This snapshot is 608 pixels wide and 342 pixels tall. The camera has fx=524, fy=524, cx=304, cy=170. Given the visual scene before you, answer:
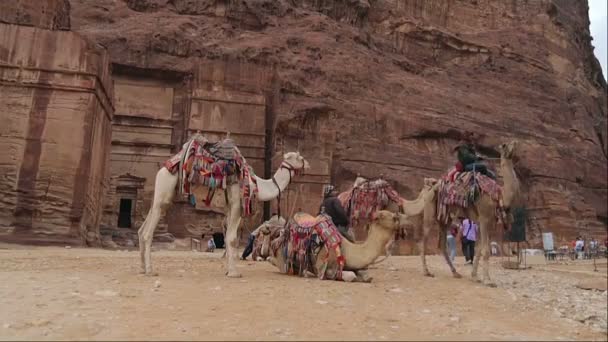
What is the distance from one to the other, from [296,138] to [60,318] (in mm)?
24821

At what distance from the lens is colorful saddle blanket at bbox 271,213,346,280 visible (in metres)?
8.22

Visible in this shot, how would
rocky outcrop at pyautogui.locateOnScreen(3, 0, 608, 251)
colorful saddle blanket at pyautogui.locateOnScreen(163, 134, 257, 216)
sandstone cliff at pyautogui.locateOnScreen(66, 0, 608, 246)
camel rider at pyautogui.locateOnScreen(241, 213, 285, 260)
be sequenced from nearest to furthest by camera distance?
colorful saddle blanket at pyautogui.locateOnScreen(163, 134, 257, 216) → camel rider at pyautogui.locateOnScreen(241, 213, 285, 260) → rocky outcrop at pyautogui.locateOnScreen(3, 0, 608, 251) → sandstone cliff at pyautogui.locateOnScreen(66, 0, 608, 246)

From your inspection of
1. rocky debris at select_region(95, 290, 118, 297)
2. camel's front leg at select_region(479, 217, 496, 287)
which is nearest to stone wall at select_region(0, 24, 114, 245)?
rocky debris at select_region(95, 290, 118, 297)

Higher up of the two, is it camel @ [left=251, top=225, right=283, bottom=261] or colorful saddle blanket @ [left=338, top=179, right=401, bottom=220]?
colorful saddle blanket @ [left=338, top=179, right=401, bottom=220]

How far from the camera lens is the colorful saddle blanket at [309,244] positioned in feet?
27.0

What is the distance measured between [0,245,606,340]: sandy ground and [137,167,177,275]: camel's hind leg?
20.1 inches

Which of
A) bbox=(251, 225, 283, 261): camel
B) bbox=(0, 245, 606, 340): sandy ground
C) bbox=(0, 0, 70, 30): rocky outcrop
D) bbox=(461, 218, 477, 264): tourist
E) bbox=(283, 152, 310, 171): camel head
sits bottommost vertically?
bbox=(0, 245, 606, 340): sandy ground

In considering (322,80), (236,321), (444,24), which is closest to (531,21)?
(444,24)

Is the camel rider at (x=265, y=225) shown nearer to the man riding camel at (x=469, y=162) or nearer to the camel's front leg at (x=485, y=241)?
the man riding camel at (x=469, y=162)

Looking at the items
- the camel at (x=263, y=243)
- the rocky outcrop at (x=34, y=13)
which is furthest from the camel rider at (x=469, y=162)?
the rocky outcrop at (x=34, y=13)

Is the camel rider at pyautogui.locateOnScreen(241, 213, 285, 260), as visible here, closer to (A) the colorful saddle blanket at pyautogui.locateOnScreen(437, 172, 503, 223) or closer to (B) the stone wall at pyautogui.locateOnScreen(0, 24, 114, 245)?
(A) the colorful saddle blanket at pyautogui.locateOnScreen(437, 172, 503, 223)

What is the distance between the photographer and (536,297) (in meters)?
7.16

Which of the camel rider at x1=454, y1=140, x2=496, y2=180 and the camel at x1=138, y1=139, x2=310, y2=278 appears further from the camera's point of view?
the camel rider at x1=454, y1=140, x2=496, y2=180

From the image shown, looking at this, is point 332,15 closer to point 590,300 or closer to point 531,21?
point 531,21
